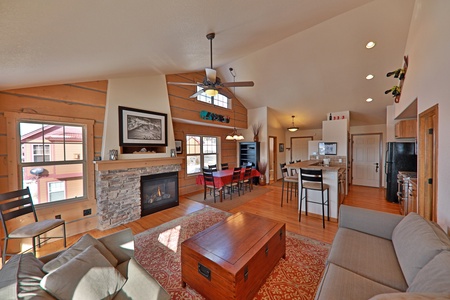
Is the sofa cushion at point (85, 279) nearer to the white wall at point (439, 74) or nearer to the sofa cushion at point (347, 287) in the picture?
the sofa cushion at point (347, 287)

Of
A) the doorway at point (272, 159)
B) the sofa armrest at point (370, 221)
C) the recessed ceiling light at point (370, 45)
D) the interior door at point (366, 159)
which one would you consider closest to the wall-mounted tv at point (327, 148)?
the interior door at point (366, 159)

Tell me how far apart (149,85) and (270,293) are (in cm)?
425

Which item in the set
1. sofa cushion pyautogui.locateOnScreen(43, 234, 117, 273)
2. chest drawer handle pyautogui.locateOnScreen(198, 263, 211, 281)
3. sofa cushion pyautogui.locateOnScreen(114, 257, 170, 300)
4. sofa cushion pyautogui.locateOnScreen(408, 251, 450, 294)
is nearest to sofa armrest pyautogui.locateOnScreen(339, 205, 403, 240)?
sofa cushion pyautogui.locateOnScreen(408, 251, 450, 294)

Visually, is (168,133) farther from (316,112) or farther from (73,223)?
(316,112)

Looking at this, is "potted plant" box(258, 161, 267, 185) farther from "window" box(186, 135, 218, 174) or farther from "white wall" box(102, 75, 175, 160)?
"white wall" box(102, 75, 175, 160)

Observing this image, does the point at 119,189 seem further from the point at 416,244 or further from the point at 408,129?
the point at 408,129

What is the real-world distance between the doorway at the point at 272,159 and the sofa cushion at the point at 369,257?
523cm

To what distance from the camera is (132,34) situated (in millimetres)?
1930

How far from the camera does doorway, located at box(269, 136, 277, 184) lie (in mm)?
7177

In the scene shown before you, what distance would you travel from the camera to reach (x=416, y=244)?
1.30 m

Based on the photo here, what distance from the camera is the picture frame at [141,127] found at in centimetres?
350

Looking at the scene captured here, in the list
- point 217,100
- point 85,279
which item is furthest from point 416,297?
point 217,100

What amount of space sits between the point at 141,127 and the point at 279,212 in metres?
3.62

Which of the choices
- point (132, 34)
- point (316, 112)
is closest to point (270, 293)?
point (132, 34)
